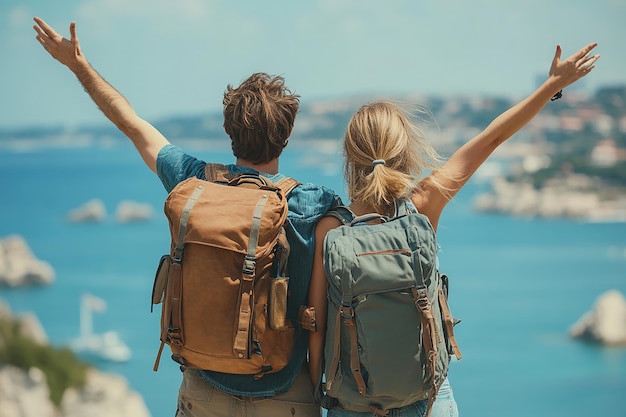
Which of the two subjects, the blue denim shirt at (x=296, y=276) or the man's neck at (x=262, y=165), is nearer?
the blue denim shirt at (x=296, y=276)

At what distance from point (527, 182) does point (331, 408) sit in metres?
70.8

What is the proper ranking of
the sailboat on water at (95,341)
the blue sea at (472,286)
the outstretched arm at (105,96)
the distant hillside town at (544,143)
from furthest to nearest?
1. the distant hillside town at (544,143)
2. the sailboat on water at (95,341)
3. the blue sea at (472,286)
4. the outstretched arm at (105,96)

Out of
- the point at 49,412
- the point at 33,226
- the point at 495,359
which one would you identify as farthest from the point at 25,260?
the point at 49,412

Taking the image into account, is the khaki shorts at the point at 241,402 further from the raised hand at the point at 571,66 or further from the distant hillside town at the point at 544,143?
the distant hillside town at the point at 544,143

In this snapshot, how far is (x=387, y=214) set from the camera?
6.14 ft

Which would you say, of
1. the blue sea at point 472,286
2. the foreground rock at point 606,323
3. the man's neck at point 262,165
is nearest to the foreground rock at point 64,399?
the blue sea at point 472,286

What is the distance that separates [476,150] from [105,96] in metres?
0.91

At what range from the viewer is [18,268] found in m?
58.8

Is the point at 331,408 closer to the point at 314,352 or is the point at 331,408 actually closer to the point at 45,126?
the point at 314,352

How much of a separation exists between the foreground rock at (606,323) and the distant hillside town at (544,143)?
18211 millimetres

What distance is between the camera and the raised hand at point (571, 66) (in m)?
1.96

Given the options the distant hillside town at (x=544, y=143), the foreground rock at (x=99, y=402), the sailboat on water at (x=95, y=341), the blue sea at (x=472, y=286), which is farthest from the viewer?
the distant hillside town at (x=544, y=143)

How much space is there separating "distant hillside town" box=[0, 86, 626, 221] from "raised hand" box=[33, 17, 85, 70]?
61612mm

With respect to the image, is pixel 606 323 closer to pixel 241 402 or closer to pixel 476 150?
pixel 476 150
